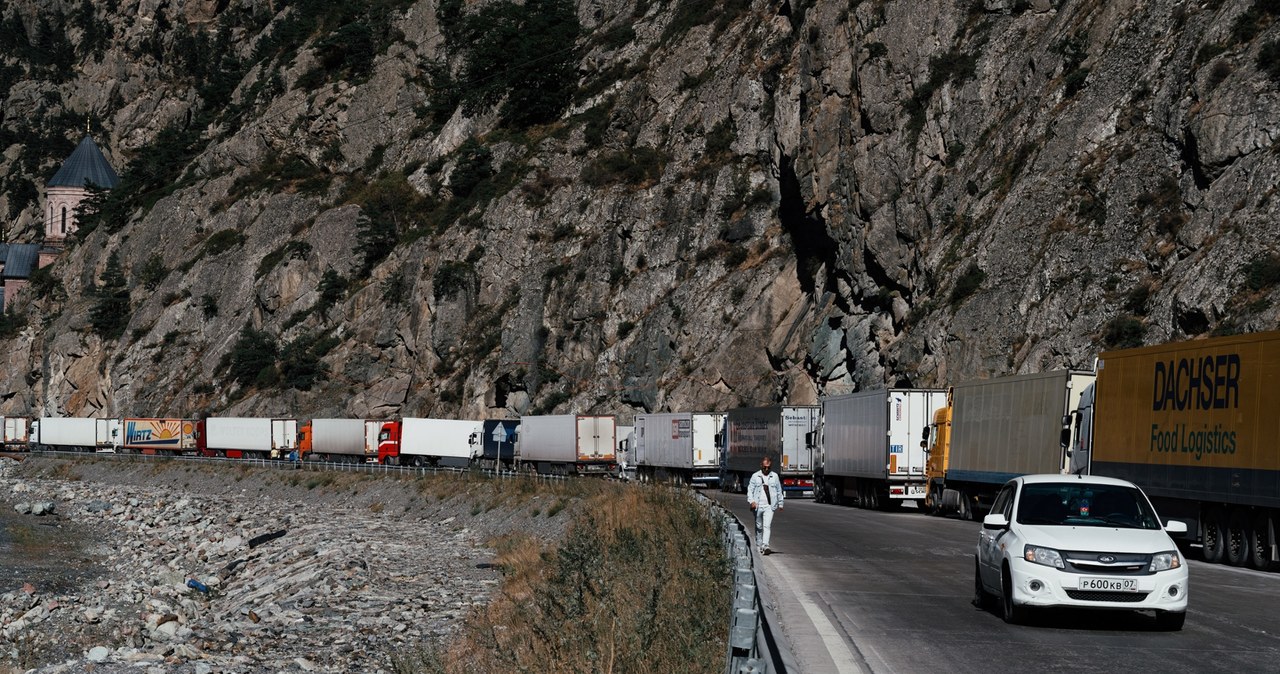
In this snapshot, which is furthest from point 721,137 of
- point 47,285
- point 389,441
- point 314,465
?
point 47,285

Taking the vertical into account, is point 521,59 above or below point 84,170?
above

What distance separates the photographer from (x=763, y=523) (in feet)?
73.2

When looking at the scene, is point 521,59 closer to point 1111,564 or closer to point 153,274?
point 153,274

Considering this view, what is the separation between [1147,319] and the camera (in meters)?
40.9

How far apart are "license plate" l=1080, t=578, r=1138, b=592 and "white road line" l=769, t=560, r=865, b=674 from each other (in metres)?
2.42

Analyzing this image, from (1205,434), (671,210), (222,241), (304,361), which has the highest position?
(222,241)

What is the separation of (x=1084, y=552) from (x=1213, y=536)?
11.2 metres

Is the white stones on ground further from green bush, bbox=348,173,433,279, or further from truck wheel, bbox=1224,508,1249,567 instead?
green bush, bbox=348,173,433,279

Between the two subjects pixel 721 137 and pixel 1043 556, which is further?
pixel 721 137

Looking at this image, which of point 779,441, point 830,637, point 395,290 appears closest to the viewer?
point 830,637

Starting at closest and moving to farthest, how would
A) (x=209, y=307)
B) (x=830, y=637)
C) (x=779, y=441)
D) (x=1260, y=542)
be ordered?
1. (x=830, y=637)
2. (x=1260, y=542)
3. (x=779, y=441)
4. (x=209, y=307)

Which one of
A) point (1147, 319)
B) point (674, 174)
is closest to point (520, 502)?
point (1147, 319)

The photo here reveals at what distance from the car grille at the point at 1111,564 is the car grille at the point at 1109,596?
0.18 m

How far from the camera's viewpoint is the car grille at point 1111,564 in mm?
13055
